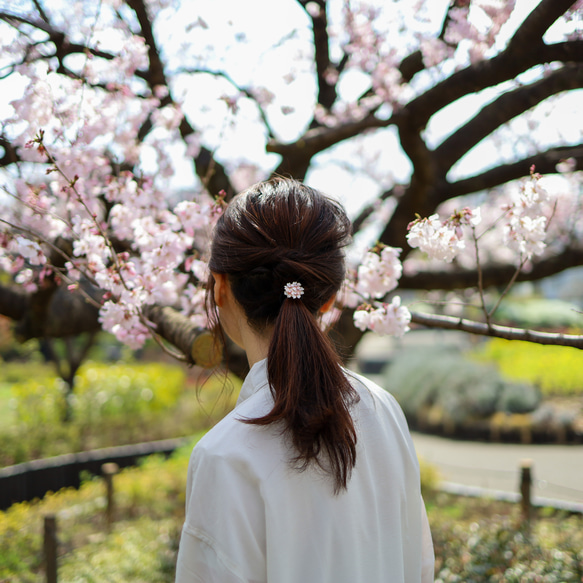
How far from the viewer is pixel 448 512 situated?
4.53 m

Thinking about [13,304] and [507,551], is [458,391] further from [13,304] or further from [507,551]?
[13,304]

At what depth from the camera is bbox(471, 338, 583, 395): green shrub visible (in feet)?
28.0

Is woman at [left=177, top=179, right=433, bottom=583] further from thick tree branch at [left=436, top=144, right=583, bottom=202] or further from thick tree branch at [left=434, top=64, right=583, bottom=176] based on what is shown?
thick tree branch at [left=436, top=144, right=583, bottom=202]

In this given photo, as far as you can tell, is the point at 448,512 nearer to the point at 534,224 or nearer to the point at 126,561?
the point at 126,561

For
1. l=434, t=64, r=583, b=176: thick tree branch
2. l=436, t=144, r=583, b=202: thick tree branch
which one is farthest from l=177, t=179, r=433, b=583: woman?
l=436, t=144, r=583, b=202: thick tree branch

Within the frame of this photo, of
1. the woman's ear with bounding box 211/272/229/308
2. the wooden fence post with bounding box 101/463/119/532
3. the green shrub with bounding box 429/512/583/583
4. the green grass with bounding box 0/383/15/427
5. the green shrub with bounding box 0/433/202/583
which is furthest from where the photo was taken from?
the green grass with bounding box 0/383/15/427

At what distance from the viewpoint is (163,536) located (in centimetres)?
391

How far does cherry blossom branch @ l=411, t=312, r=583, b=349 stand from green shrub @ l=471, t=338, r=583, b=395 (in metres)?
7.42

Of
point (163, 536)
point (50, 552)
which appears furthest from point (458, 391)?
point (50, 552)

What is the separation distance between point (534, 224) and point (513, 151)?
3981 mm

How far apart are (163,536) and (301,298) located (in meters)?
3.65

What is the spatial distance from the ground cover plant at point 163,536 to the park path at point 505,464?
76cm

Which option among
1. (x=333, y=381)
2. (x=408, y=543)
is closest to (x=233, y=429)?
(x=333, y=381)

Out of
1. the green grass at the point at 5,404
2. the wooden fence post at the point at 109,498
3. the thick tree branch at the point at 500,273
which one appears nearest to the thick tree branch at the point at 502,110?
the thick tree branch at the point at 500,273
